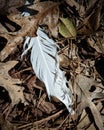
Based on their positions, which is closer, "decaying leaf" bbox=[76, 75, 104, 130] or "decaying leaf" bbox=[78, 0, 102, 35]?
"decaying leaf" bbox=[76, 75, 104, 130]

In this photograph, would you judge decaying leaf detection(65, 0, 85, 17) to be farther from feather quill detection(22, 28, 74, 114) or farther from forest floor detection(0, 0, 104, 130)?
feather quill detection(22, 28, 74, 114)

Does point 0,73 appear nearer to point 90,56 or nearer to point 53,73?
point 53,73

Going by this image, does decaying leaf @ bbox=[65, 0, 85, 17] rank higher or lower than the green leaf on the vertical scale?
higher

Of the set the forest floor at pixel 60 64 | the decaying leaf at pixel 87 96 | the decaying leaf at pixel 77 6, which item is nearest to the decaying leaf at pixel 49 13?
the forest floor at pixel 60 64

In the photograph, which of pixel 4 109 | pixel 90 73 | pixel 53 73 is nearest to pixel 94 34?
pixel 90 73

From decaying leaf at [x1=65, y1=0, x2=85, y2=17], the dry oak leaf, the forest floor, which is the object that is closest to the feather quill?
the forest floor

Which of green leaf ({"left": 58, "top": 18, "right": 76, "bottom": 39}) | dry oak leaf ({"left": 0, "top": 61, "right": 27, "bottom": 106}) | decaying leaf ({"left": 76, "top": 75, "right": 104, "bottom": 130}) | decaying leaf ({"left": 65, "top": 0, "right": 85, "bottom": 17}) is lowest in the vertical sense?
decaying leaf ({"left": 76, "top": 75, "right": 104, "bottom": 130})

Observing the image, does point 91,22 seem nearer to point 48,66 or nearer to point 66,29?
point 66,29
